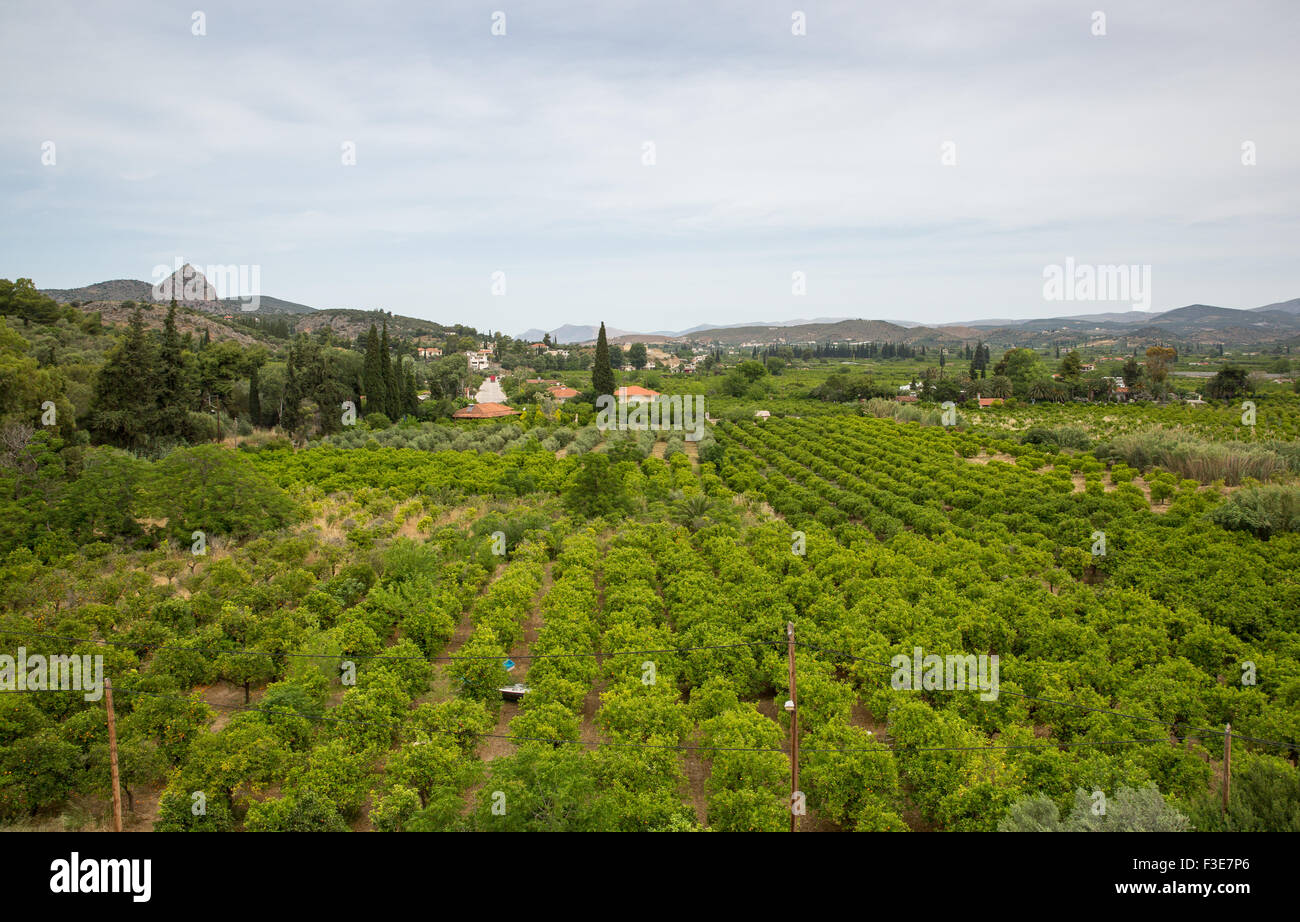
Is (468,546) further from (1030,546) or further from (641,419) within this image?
(641,419)

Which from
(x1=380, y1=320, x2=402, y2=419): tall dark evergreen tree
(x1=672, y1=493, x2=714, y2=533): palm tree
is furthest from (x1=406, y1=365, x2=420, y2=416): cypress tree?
(x1=672, y1=493, x2=714, y2=533): palm tree

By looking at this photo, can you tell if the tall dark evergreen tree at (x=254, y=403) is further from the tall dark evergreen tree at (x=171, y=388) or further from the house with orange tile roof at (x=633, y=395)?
the house with orange tile roof at (x=633, y=395)

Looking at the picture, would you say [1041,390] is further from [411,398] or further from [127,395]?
[127,395]

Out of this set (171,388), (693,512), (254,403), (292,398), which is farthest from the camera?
(254,403)

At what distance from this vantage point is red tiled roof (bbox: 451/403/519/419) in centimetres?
6316

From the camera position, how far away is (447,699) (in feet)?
48.1

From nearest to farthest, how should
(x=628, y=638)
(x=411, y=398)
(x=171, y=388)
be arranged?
(x=628, y=638)
(x=171, y=388)
(x=411, y=398)

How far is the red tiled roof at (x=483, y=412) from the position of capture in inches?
2486

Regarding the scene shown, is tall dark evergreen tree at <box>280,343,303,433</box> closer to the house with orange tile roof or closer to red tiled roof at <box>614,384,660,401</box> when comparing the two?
the house with orange tile roof

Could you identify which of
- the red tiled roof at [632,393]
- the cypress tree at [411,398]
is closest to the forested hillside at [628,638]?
the cypress tree at [411,398]

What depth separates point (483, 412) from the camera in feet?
211

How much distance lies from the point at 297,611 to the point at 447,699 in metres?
5.50

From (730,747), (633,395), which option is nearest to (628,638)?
(730,747)

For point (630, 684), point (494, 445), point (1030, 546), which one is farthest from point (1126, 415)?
point (630, 684)
